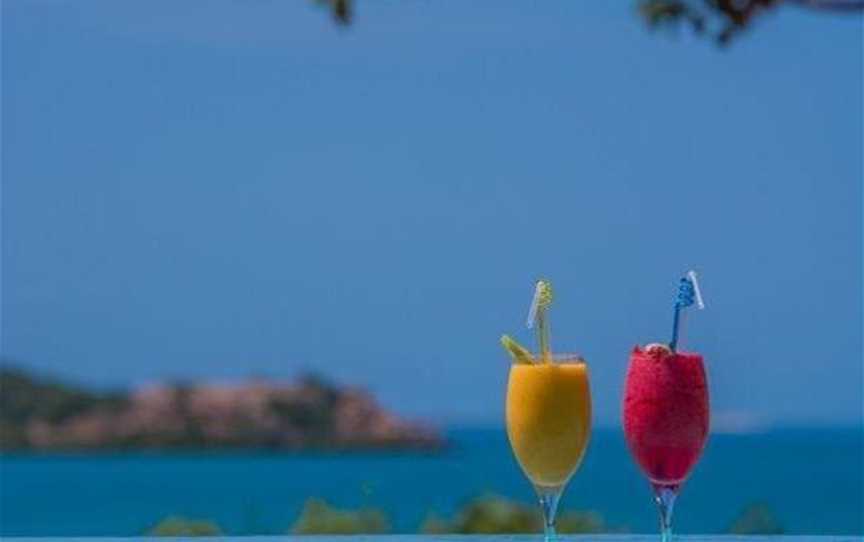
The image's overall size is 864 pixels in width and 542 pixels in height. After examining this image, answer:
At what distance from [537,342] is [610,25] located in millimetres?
22576

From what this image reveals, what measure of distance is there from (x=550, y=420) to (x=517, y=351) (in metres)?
0.09

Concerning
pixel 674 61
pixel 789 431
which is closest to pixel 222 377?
pixel 674 61

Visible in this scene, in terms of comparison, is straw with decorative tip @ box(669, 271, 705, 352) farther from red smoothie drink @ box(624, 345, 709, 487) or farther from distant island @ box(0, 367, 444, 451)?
distant island @ box(0, 367, 444, 451)

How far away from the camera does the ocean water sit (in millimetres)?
18625

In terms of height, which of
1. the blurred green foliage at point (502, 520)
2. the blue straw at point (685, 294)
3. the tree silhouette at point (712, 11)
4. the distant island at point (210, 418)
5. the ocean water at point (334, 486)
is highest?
the distant island at point (210, 418)

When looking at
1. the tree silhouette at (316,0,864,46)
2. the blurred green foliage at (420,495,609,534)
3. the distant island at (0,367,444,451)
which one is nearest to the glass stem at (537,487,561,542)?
the tree silhouette at (316,0,864,46)

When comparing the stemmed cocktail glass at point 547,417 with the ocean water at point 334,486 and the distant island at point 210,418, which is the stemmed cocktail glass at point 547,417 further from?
the distant island at point 210,418

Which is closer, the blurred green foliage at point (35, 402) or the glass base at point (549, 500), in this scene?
the glass base at point (549, 500)

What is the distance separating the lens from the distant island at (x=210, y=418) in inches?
781

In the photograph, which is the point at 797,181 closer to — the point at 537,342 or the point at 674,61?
the point at 674,61

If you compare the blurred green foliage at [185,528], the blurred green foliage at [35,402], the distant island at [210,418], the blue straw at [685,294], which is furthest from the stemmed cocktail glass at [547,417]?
the distant island at [210,418]

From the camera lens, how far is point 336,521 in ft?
24.6

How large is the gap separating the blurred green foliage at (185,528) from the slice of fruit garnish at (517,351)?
13.6ft

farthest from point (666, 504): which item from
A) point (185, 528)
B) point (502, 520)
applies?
point (502, 520)
